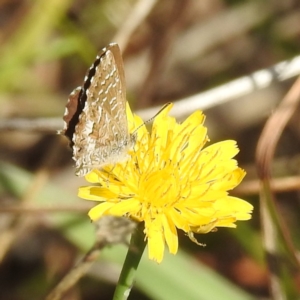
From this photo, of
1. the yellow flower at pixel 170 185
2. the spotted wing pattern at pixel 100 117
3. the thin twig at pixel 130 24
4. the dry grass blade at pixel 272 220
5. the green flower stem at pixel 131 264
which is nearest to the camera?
the green flower stem at pixel 131 264

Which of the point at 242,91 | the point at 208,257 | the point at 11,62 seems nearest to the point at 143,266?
the point at 242,91

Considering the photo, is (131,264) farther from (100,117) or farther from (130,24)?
(130,24)

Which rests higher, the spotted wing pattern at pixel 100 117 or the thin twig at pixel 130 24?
the thin twig at pixel 130 24

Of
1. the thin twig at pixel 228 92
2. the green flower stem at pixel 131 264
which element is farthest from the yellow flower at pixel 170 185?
the thin twig at pixel 228 92

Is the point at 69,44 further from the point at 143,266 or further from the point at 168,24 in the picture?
the point at 143,266

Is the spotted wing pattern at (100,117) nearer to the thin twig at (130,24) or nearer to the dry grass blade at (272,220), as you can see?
the dry grass blade at (272,220)

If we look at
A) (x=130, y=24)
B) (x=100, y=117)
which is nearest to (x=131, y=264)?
(x=100, y=117)
